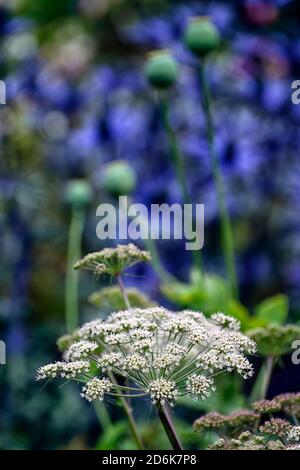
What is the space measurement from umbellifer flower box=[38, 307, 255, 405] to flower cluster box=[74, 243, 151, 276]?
12 centimetres

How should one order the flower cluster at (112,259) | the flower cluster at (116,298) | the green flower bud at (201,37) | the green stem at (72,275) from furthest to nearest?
the green stem at (72,275) → the green flower bud at (201,37) → the flower cluster at (116,298) → the flower cluster at (112,259)

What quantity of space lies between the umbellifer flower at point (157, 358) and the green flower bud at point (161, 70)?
85cm

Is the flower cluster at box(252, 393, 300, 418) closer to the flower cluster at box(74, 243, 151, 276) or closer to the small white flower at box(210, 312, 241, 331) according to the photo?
the small white flower at box(210, 312, 241, 331)

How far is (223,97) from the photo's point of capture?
3955 millimetres

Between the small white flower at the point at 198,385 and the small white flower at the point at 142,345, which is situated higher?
the small white flower at the point at 142,345

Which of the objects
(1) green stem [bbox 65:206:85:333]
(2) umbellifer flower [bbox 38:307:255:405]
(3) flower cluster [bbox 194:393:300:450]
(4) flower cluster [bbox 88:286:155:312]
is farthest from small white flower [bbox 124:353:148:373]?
(1) green stem [bbox 65:206:85:333]

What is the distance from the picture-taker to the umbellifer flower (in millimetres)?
911

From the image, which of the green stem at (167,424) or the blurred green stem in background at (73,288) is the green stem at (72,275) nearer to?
the blurred green stem in background at (73,288)

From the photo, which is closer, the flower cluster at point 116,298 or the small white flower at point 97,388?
the small white flower at point 97,388

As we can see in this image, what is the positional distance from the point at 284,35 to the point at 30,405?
201 cm

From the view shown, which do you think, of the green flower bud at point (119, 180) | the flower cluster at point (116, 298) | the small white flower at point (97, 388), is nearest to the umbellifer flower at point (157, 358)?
the small white flower at point (97, 388)

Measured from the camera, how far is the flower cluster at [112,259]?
1100 mm

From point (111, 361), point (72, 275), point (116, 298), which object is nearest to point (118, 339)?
point (111, 361)
